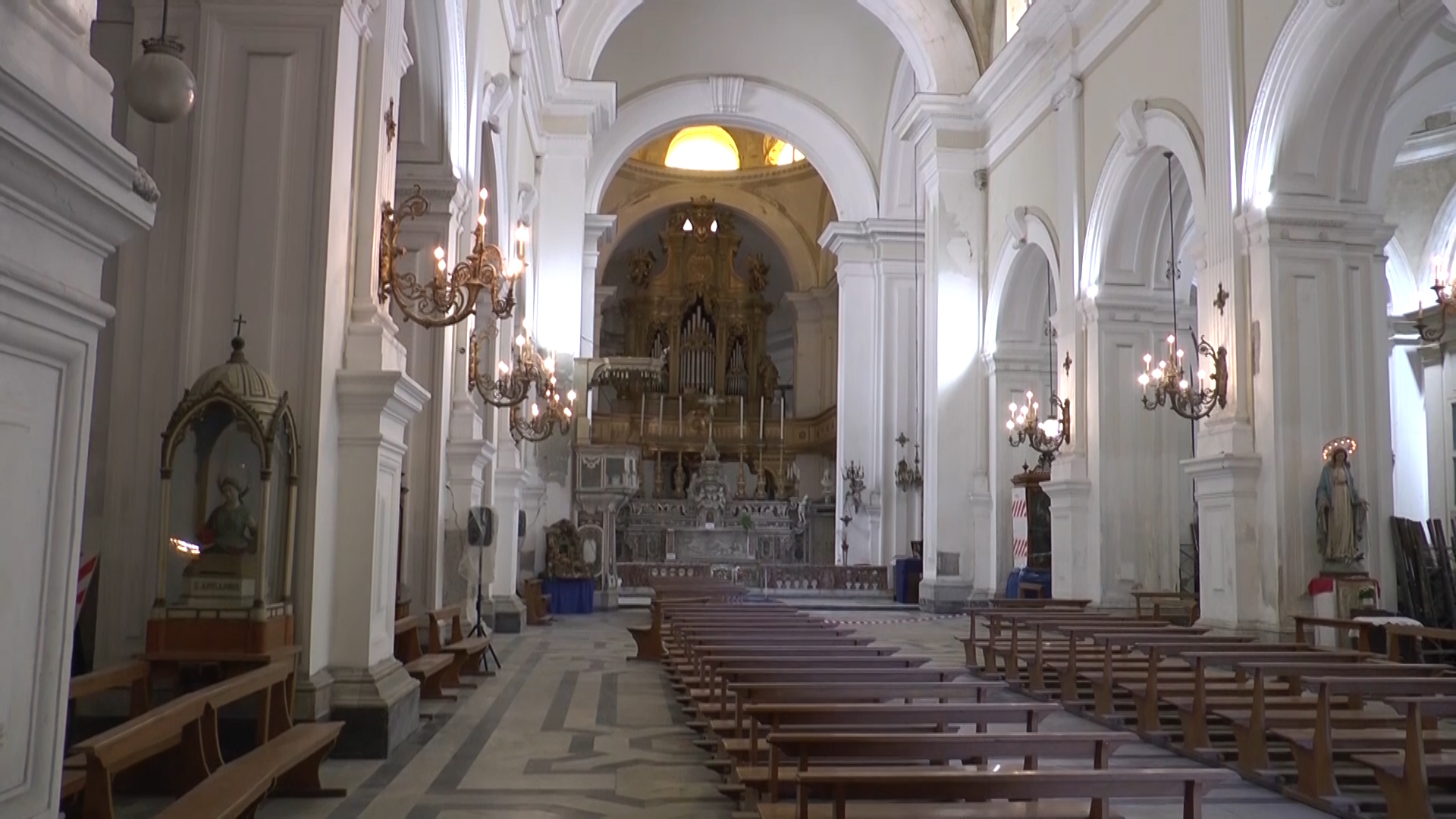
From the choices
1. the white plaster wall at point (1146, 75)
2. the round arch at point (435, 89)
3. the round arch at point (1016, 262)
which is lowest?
the round arch at point (435, 89)

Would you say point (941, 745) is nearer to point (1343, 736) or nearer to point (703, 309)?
point (1343, 736)

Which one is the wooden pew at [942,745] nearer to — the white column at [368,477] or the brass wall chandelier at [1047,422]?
the white column at [368,477]

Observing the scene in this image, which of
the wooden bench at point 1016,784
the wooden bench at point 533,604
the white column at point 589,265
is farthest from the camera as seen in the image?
the white column at point 589,265

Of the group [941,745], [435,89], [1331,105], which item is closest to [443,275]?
[435,89]

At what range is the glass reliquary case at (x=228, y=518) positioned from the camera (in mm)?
5516

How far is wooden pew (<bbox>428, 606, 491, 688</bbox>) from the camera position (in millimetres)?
8711

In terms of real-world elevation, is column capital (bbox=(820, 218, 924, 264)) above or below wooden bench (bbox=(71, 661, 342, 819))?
above

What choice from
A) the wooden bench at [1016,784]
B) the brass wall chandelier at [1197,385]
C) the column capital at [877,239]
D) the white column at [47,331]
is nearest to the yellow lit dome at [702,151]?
the column capital at [877,239]

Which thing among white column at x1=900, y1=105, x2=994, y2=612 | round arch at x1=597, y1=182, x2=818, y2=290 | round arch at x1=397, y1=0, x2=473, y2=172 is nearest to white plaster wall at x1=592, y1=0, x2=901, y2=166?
white column at x1=900, y1=105, x2=994, y2=612

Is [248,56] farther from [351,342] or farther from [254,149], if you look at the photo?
[351,342]

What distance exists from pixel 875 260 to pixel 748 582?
22.2ft

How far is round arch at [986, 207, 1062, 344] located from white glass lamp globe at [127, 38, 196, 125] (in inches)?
519

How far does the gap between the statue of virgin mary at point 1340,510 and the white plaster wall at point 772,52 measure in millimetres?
15373

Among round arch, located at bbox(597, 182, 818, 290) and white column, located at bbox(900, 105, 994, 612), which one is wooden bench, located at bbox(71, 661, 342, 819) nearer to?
white column, located at bbox(900, 105, 994, 612)
